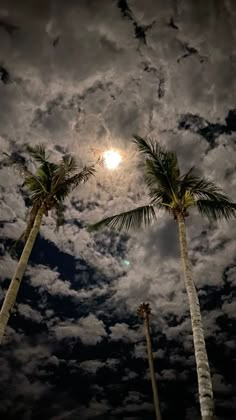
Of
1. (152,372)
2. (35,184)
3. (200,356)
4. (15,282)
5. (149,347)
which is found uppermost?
(35,184)

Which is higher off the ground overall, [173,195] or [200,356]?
[173,195]

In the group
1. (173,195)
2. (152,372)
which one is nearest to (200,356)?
(173,195)

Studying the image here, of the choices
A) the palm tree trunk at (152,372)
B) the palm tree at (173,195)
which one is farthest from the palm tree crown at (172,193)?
the palm tree trunk at (152,372)

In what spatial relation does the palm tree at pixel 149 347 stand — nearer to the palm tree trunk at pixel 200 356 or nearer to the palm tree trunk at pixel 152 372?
the palm tree trunk at pixel 152 372

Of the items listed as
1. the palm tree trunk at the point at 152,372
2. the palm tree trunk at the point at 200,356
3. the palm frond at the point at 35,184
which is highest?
the palm frond at the point at 35,184

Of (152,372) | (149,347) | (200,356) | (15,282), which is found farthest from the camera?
(149,347)

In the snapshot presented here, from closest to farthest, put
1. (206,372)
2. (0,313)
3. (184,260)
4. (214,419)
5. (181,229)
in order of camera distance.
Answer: (214,419) → (206,372) → (0,313) → (184,260) → (181,229)

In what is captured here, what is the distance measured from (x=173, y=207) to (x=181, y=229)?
1.03 metres

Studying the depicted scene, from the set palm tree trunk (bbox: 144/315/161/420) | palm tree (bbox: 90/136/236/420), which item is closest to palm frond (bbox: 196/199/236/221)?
palm tree (bbox: 90/136/236/420)

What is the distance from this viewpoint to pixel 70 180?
1343cm

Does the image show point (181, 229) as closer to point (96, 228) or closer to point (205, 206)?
point (205, 206)

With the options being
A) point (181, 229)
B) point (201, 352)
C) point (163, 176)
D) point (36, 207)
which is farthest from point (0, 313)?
point (163, 176)

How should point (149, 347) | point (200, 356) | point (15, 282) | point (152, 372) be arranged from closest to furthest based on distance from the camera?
point (200, 356), point (15, 282), point (152, 372), point (149, 347)

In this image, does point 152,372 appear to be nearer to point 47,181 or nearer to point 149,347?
point 149,347
